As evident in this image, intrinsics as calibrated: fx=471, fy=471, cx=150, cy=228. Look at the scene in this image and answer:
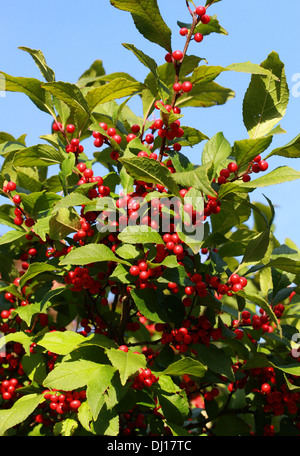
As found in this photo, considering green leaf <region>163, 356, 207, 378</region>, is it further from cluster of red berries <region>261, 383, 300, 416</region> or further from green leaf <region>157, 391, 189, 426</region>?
cluster of red berries <region>261, 383, 300, 416</region>

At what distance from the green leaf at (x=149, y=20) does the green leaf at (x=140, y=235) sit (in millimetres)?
715

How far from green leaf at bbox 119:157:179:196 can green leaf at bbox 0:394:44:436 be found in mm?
936

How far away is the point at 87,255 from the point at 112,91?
0.68 metres

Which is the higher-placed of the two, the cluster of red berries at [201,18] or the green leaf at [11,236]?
the cluster of red berries at [201,18]

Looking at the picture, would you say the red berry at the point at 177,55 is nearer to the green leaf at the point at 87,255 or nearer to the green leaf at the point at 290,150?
the green leaf at the point at 290,150

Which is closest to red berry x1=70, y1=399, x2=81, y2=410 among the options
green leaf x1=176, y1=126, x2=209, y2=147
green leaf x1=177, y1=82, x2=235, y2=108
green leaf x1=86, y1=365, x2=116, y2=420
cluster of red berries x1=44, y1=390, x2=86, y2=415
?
cluster of red berries x1=44, y1=390, x2=86, y2=415

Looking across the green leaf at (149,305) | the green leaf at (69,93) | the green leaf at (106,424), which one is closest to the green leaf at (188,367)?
the green leaf at (149,305)

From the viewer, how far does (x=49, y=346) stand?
1686mm

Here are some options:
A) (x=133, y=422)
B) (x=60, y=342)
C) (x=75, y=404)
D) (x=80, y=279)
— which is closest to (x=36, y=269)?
Result: (x=80, y=279)

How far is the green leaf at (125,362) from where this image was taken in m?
1.44
